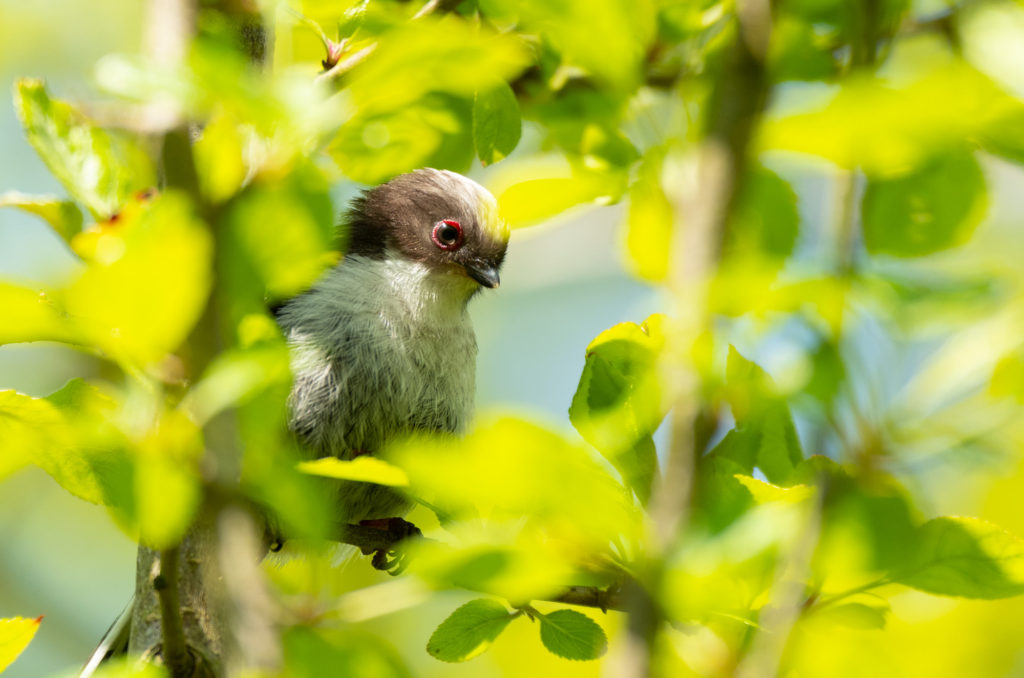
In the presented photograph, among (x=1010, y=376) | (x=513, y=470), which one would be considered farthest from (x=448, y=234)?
(x=513, y=470)

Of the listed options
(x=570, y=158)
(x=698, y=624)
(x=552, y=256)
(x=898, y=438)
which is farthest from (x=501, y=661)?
(x=898, y=438)

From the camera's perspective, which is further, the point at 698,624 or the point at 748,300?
the point at 698,624

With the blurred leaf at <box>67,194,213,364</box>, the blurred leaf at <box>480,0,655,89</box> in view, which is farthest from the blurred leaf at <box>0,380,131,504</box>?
the blurred leaf at <box>480,0,655,89</box>

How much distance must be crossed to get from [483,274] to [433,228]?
352 millimetres

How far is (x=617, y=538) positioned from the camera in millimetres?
1533

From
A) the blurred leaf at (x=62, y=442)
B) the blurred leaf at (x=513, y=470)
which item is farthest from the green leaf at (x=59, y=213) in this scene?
the blurred leaf at (x=513, y=470)

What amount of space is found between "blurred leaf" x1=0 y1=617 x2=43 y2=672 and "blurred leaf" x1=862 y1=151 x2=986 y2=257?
5.04 ft

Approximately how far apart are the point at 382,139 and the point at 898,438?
58.2 inches

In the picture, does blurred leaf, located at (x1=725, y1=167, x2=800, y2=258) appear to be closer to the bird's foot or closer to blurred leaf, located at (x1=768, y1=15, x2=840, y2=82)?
blurred leaf, located at (x1=768, y1=15, x2=840, y2=82)

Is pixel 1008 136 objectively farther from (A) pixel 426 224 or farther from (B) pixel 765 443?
(A) pixel 426 224

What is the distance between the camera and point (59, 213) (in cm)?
206

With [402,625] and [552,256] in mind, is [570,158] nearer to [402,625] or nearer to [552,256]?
[552,256]

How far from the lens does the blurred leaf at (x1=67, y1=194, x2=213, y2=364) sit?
3.73 ft

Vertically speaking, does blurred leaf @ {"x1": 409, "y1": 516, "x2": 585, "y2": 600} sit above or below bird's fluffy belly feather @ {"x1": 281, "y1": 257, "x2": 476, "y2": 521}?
above
